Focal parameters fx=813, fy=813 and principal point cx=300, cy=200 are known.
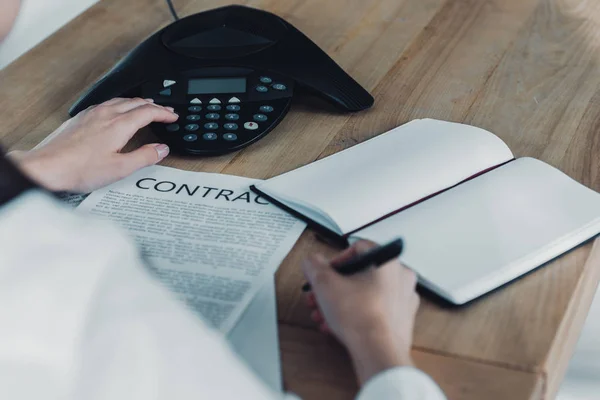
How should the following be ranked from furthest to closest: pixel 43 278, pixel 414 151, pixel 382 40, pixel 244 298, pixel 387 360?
pixel 382 40, pixel 414 151, pixel 244 298, pixel 387 360, pixel 43 278

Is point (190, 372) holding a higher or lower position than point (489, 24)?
higher

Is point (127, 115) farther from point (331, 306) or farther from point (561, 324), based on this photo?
point (561, 324)

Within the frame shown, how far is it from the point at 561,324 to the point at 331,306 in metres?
0.20

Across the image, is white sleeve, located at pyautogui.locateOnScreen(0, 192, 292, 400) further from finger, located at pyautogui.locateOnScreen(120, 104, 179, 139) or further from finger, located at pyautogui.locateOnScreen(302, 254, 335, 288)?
finger, located at pyautogui.locateOnScreen(120, 104, 179, 139)

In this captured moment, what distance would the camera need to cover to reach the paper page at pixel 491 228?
0.73m

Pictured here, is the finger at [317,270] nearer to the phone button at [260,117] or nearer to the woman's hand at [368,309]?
the woman's hand at [368,309]

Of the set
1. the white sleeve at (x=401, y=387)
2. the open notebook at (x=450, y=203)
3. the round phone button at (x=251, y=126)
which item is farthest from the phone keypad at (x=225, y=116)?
the white sleeve at (x=401, y=387)

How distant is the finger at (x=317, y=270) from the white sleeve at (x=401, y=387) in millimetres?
113

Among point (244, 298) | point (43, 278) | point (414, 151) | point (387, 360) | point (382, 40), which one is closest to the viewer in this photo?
point (43, 278)

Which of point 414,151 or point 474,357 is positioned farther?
point 414,151

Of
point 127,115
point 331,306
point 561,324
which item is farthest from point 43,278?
point 127,115

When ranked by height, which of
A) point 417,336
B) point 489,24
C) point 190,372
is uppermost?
point 190,372

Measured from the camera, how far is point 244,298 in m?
0.73

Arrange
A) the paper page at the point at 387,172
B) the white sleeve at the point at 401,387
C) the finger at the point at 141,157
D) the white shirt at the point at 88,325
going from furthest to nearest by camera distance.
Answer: the finger at the point at 141,157 → the paper page at the point at 387,172 → the white sleeve at the point at 401,387 → the white shirt at the point at 88,325
